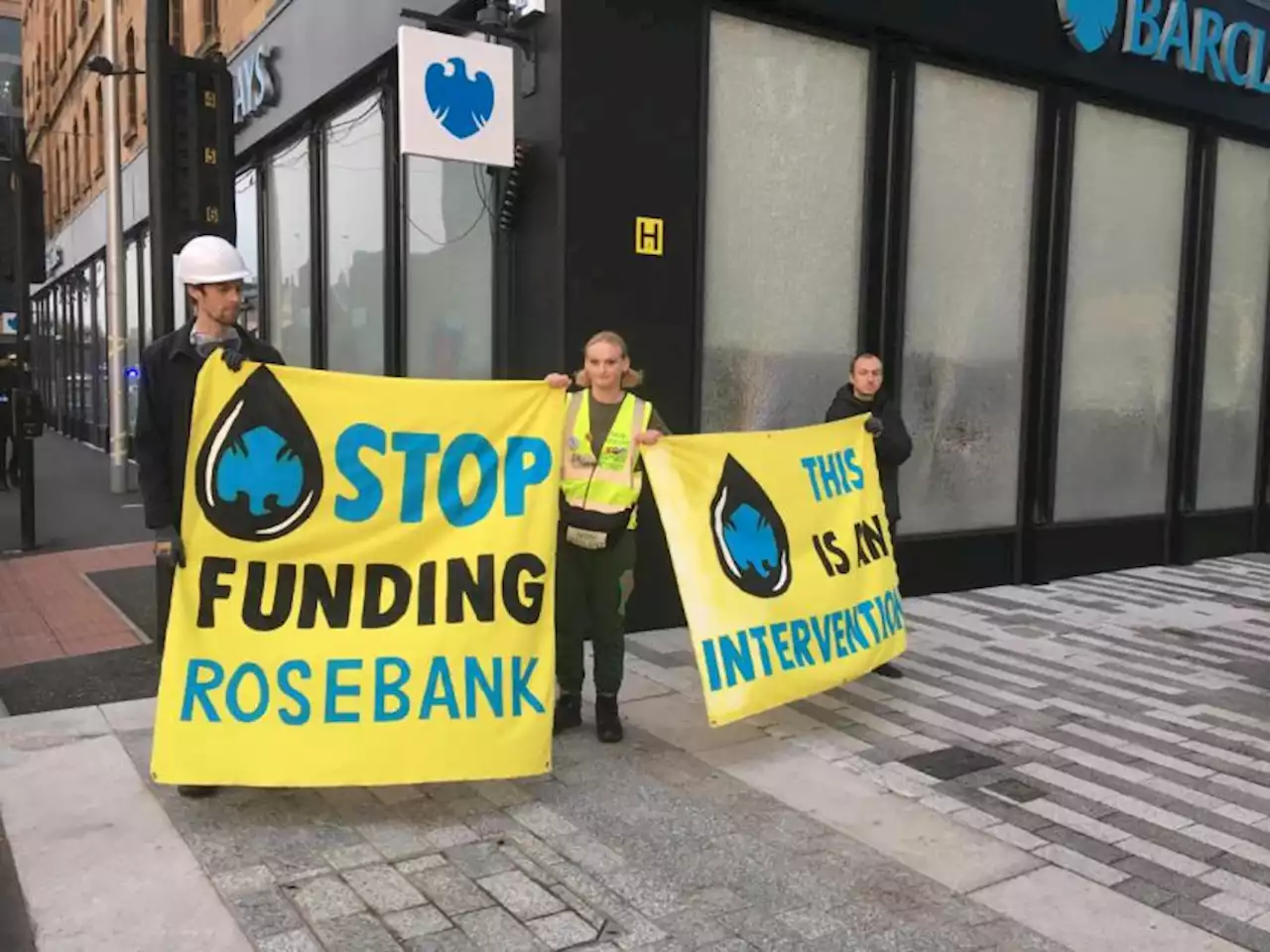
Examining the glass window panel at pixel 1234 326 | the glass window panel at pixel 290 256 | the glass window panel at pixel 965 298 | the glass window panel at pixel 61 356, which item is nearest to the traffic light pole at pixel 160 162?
the glass window panel at pixel 965 298

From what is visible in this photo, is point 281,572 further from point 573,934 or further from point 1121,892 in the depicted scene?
point 1121,892

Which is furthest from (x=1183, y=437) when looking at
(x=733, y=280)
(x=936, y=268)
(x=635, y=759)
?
(x=635, y=759)

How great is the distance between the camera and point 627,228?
6820 mm

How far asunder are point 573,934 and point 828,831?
1230mm

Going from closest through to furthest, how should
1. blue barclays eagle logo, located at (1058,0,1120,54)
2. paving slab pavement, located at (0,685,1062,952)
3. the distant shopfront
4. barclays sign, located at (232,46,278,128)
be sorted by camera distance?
paving slab pavement, located at (0,685,1062,952), the distant shopfront, blue barclays eagle logo, located at (1058,0,1120,54), barclays sign, located at (232,46,278,128)

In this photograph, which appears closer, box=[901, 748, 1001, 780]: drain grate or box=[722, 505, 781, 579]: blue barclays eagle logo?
box=[901, 748, 1001, 780]: drain grate

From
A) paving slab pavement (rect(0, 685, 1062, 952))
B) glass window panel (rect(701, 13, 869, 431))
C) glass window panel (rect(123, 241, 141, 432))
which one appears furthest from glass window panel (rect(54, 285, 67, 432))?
paving slab pavement (rect(0, 685, 1062, 952))

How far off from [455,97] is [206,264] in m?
2.40

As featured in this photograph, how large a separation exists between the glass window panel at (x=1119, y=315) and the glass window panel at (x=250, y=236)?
8769 mm

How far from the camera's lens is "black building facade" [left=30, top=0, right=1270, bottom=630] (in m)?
6.91

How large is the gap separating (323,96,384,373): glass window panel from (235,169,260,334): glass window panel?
2.47 metres

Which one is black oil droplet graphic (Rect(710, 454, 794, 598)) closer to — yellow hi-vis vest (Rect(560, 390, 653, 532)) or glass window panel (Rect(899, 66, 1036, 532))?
yellow hi-vis vest (Rect(560, 390, 653, 532))

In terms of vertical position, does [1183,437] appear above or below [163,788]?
above

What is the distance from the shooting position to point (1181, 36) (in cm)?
957
